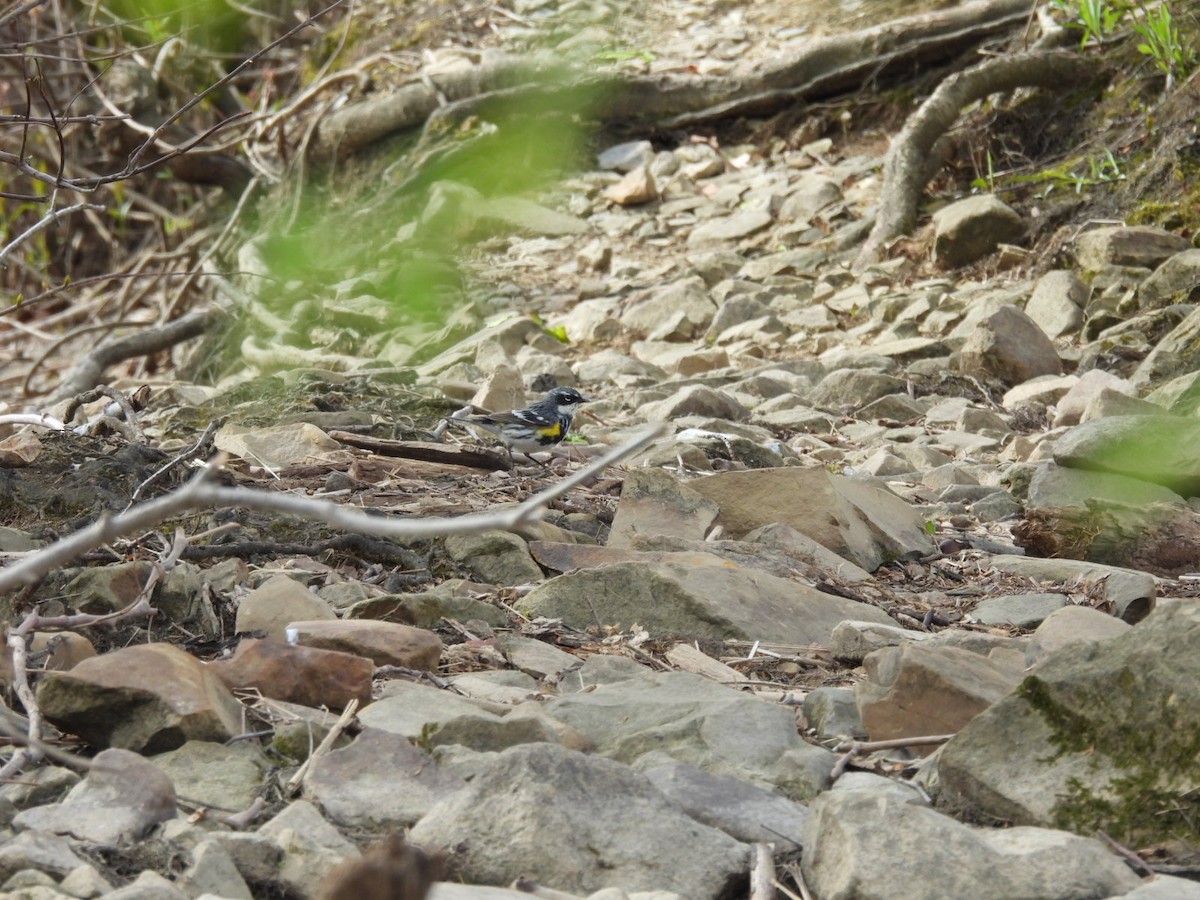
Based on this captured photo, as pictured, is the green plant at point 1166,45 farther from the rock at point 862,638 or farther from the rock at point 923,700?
the rock at point 923,700

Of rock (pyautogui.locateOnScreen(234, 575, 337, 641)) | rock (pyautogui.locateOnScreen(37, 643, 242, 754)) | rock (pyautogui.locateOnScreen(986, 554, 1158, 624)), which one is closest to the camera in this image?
rock (pyautogui.locateOnScreen(37, 643, 242, 754))

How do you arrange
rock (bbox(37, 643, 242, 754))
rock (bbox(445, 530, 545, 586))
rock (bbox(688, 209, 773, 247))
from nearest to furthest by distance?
rock (bbox(37, 643, 242, 754)) → rock (bbox(445, 530, 545, 586)) → rock (bbox(688, 209, 773, 247))

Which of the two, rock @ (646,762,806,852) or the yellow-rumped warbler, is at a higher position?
rock @ (646,762,806,852)

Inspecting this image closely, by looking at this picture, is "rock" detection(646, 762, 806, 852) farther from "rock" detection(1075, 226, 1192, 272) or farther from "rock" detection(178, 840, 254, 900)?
"rock" detection(1075, 226, 1192, 272)

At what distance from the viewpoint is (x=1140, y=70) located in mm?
8508

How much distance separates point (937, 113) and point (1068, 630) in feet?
20.6

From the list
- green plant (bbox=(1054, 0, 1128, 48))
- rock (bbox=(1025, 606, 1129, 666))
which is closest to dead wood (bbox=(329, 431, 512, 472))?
rock (bbox=(1025, 606, 1129, 666))

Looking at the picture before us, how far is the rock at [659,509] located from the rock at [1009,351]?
10.3 feet

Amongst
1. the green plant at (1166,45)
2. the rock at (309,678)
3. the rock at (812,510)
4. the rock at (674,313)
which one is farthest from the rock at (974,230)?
the rock at (309,678)

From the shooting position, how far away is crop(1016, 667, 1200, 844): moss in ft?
7.53

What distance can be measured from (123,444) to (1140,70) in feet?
21.8

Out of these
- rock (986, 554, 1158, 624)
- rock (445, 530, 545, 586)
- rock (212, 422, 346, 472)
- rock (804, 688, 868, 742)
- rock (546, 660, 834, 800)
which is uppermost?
rock (546, 660, 834, 800)

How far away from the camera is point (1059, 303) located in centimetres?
753

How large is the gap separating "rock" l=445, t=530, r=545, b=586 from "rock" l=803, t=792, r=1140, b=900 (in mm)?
1822
